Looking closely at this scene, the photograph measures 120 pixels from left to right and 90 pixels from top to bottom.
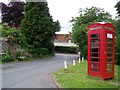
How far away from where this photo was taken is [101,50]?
13.6 m

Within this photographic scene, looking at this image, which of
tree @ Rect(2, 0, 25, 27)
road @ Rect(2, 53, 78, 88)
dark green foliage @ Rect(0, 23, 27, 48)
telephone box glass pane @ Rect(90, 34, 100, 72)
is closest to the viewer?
road @ Rect(2, 53, 78, 88)

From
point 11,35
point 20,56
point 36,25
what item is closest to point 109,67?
point 20,56

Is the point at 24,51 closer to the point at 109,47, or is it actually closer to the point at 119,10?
the point at 119,10

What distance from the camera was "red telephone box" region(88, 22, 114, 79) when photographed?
44.4 feet

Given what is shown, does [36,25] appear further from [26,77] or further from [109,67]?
[109,67]

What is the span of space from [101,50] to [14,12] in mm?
39083

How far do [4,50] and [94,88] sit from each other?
18989 mm

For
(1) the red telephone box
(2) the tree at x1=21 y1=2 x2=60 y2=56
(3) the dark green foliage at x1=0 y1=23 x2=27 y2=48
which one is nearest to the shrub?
(3) the dark green foliage at x1=0 y1=23 x2=27 y2=48

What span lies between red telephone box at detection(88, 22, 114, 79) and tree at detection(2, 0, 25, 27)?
37216mm

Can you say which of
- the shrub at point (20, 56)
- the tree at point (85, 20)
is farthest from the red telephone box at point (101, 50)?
the tree at point (85, 20)

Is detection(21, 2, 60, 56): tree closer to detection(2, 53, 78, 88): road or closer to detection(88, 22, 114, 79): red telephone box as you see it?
detection(2, 53, 78, 88): road

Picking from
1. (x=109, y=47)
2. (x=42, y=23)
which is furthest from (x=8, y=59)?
(x=109, y=47)

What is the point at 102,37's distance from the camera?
44.5 ft

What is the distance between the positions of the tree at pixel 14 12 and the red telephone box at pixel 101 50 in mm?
37216
